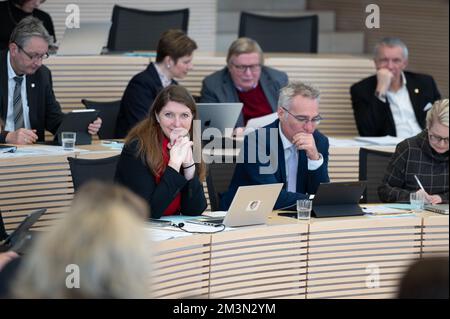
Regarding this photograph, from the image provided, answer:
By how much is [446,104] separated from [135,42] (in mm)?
3846

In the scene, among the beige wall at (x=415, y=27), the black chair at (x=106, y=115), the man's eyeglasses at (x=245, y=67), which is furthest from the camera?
the beige wall at (x=415, y=27)

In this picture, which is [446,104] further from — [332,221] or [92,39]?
[92,39]

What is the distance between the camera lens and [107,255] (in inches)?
74.2

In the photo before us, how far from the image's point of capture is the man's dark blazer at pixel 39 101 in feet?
19.8

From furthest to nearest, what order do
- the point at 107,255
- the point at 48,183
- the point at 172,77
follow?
the point at 172,77, the point at 48,183, the point at 107,255

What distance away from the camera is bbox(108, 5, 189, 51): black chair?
26.7ft

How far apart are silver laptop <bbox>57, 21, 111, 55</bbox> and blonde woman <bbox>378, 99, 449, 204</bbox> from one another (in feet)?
10.0

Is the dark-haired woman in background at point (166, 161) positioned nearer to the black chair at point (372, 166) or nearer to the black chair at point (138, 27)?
the black chair at point (372, 166)

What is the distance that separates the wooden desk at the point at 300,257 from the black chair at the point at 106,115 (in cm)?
243

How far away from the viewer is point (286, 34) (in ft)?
26.9

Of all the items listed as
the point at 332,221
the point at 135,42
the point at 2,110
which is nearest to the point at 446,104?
the point at 332,221

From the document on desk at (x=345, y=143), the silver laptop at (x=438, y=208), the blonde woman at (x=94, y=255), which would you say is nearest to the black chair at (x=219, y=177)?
the silver laptop at (x=438, y=208)

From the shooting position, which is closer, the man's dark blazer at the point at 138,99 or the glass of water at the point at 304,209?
the glass of water at the point at 304,209
